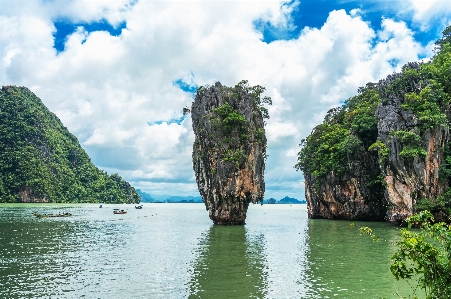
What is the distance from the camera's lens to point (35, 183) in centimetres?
9769

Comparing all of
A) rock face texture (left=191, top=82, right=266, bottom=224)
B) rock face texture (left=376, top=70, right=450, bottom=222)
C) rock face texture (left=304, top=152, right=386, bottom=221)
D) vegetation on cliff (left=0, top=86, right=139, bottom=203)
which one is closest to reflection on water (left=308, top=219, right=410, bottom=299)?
rock face texture (left=376, top=70, right=450, bottom=222)

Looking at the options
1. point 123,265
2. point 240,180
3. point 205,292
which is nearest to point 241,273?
point 205,292

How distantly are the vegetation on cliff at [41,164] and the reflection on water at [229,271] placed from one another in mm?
89872

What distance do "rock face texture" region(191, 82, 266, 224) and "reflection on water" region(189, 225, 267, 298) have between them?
12.1 m

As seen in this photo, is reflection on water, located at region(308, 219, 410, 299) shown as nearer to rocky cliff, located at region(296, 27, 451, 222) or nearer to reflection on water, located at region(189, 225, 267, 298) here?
reflection on water, located at region(189, 225, 267, 298)

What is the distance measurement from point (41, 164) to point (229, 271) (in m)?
107

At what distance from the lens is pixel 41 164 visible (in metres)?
107

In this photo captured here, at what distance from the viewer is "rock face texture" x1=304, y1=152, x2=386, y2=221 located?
41.9 metres

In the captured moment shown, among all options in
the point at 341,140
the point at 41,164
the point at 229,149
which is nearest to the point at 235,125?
the point at 229,149

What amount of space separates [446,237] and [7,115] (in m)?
127

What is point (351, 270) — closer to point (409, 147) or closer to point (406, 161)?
point (409, 147)

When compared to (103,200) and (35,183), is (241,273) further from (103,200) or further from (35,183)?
(103,200)

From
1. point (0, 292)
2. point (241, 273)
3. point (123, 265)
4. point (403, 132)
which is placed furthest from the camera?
point (403, 132)

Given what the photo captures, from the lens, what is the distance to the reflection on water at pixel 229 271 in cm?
1245
